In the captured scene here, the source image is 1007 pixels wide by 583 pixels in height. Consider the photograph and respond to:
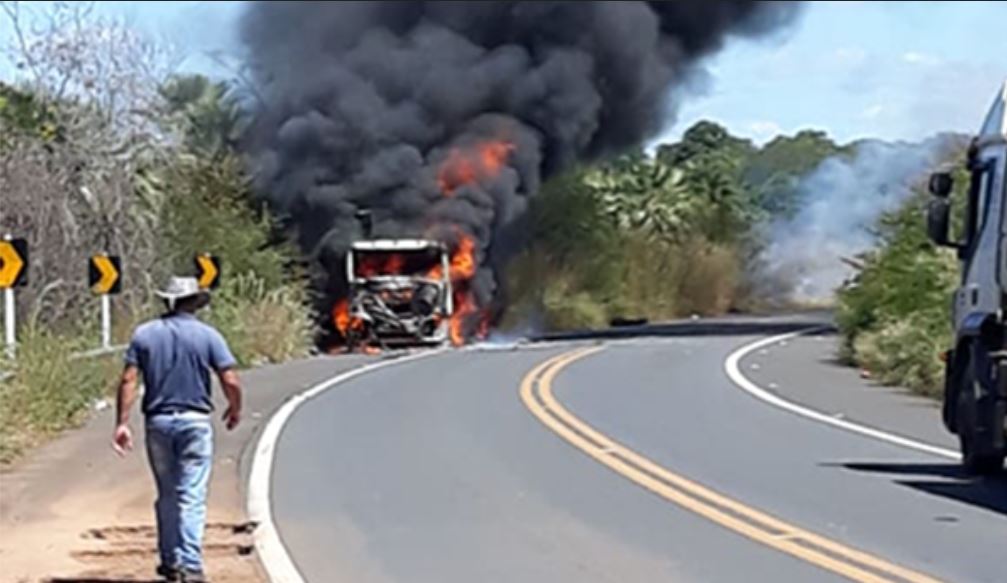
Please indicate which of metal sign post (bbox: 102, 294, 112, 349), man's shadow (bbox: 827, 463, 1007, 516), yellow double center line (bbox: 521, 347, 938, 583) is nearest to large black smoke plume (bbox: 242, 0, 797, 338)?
metal sign post (bbox: 102, 294, 112, 349)

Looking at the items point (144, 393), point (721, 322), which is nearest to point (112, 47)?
point (144, 393)

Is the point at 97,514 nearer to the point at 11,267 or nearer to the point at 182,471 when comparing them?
the point at 182,471

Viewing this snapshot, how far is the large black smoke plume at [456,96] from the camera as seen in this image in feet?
161

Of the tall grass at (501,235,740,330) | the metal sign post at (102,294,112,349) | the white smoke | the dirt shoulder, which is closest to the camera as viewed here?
the dirt shoulder

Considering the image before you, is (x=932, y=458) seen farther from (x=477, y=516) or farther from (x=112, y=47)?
(x=112, y=47)

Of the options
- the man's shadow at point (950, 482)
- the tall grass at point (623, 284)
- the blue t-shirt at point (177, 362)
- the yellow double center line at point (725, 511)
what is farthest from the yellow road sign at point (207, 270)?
the blue t-shirt at point (177, 362)

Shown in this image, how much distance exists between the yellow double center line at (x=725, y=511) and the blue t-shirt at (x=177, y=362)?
11.8ft

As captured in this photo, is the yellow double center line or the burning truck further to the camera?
the burning truck

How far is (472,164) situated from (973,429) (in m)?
35.1

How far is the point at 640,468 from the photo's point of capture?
17078 mm

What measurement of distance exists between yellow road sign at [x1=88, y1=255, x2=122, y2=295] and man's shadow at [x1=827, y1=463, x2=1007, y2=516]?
474 inches

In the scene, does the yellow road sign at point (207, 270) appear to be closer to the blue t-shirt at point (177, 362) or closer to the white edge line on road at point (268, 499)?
the white edge line on road at point (268, 499)

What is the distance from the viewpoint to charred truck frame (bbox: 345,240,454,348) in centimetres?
4269

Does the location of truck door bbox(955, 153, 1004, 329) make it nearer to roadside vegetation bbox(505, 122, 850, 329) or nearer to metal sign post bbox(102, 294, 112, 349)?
metal sign post bbox(102, 294, 112, 349)
